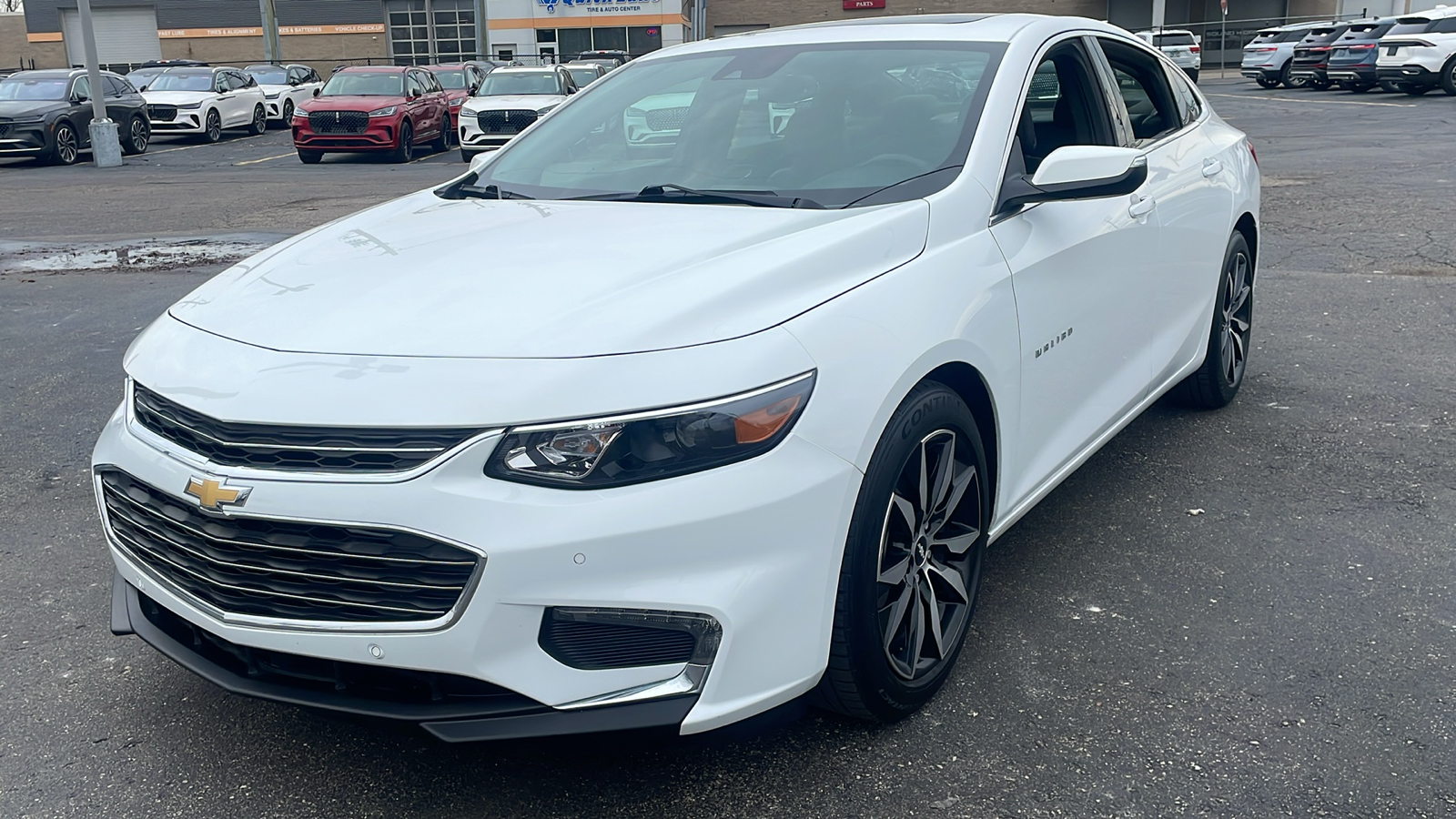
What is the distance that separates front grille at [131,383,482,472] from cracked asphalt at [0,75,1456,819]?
1.79 feet

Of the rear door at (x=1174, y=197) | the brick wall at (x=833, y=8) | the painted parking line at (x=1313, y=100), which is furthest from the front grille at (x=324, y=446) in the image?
the brick wall at (x=833, y=8)

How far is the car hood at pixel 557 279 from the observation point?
2.53 metres

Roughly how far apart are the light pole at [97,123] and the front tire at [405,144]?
4.51 meters

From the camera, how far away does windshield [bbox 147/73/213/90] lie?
27234 millimetres

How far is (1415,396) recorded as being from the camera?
5664 mm

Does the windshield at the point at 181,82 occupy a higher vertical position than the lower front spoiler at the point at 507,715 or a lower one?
higher

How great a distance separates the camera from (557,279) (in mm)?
2803

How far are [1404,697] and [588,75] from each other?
Answer: 24508 millimetres

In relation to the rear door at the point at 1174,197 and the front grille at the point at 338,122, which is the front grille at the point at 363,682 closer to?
the rear door at the point at 1174,197

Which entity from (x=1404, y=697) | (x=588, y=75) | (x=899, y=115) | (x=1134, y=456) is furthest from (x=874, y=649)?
(x=588, y=75)

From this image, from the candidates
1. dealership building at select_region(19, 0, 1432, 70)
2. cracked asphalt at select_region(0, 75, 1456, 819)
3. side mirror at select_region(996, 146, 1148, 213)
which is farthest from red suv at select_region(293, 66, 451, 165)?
dealership building at select_region(19, 0, 1432, 70)

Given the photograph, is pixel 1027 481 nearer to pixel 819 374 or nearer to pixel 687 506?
pixel 819 374

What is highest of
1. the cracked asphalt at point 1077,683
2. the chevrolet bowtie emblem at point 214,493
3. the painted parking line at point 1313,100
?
the chevrolet bowtie emblem at point 214,493

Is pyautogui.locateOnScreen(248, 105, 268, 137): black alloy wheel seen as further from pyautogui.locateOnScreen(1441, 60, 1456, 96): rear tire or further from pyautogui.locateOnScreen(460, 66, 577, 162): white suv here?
pyautogui.locateOnScreen(1441, 60, 1456, 96): rear tire
